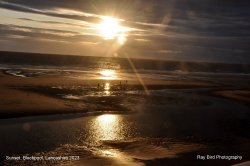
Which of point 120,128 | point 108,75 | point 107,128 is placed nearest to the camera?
point 107,128

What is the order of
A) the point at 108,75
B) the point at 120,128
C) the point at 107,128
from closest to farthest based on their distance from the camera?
1. the point at 107,128
2. the point at 120,128
3. the point at 108,75

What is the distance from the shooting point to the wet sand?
51.1 feet

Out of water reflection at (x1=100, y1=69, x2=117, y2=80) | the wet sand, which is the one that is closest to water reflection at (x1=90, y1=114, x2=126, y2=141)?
the wet sand

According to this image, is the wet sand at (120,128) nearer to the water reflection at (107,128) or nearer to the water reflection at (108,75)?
the water reflection at (107,128)

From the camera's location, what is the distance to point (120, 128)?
20.7 metres

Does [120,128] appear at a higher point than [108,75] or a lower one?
lower

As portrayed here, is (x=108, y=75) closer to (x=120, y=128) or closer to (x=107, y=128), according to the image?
(x=120, y=128)

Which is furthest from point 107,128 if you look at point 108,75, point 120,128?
point 108,75

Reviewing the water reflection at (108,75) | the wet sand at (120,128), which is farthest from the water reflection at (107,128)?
the water reflection at (108,75)

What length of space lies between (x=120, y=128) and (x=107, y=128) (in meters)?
0.72

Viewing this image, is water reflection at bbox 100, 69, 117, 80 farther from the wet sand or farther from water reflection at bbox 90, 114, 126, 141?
water reflection at bbox 90, 114, 126, 141

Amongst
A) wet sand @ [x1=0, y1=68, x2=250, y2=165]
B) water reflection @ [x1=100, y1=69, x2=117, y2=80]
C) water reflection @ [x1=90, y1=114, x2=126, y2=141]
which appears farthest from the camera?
water reflection @ [x1=100, y1=69, x2=117, y2=80]

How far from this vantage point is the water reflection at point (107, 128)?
18.6m

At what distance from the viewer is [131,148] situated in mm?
16656
